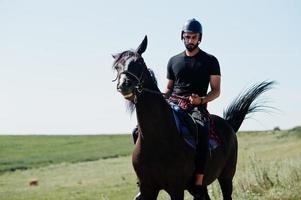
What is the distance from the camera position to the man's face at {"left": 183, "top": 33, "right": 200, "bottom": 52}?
7.93 m

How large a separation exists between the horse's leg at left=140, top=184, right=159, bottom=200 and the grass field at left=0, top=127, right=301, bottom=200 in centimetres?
380

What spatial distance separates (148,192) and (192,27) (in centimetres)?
239

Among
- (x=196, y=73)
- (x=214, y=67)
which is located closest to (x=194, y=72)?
(x=196, y=73)

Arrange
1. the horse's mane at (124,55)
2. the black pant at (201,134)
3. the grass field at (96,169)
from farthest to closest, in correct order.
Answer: the grass field at (96,169) → the black pant at (201,134) → the horse's mane at (124,55)

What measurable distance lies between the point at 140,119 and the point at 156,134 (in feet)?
0.92

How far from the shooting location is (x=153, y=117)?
7027 millimetres

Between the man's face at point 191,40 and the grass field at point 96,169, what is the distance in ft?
13.8

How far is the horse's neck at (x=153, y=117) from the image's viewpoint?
6.93 metres

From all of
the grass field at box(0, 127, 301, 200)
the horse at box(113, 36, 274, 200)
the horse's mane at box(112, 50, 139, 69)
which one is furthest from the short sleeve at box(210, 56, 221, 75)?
the grass field at box(0, 127, 301, 200)

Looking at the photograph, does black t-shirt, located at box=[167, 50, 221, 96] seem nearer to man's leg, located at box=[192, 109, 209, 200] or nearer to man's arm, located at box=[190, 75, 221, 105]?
man's arm, located at box=[190, 75, 221, 105]

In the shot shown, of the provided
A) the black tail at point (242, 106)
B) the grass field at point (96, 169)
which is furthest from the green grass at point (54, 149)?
the black tail at point (242, 106)

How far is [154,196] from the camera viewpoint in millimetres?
7293

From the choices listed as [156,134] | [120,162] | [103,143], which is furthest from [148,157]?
[103,143]

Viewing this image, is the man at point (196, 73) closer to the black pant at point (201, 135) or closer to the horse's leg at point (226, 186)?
the black pant at point (201, 135)
